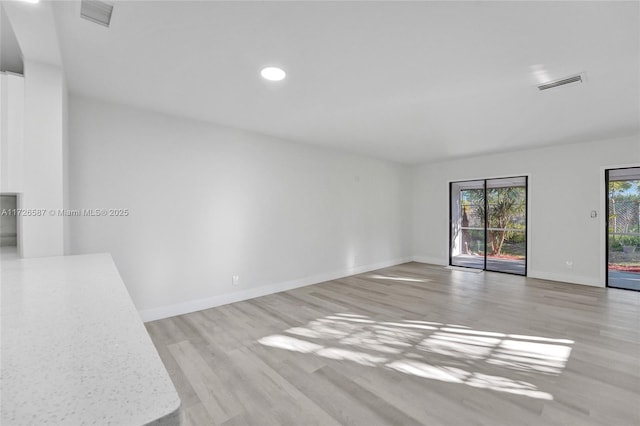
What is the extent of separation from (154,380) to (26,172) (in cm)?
254

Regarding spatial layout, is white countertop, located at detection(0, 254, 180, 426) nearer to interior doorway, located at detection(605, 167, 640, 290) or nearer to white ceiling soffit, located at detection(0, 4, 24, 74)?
white ceiling soffit, located at detection(0, 4, 24, 74)

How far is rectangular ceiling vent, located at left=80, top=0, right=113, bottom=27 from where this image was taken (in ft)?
5.56

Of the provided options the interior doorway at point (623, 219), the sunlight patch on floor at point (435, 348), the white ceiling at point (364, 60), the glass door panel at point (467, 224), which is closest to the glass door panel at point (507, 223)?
the glass door panel at point (467, 224)

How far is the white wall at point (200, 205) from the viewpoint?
3111mm

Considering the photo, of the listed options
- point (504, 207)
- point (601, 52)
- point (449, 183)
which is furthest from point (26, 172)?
point (504, 207)

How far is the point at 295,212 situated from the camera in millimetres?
4812

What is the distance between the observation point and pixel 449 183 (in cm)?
671

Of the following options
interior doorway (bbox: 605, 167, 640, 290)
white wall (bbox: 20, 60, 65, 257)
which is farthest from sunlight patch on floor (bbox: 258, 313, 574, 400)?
interior doorway (bbox: 605, 167, 640, 290)

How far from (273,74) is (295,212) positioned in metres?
2.58

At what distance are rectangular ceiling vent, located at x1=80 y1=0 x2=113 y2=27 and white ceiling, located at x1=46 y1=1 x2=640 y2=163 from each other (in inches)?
1.9

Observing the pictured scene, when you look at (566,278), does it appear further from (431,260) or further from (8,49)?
(8,49)

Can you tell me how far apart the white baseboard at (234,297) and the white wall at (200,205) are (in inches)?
0.6

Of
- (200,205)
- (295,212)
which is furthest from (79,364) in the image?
(295,212)

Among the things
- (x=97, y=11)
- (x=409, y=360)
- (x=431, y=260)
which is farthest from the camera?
(x=431, y=260)
